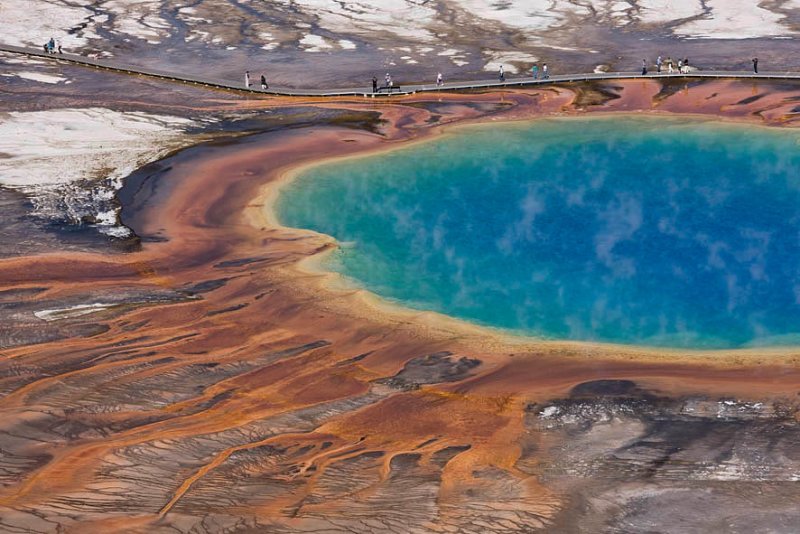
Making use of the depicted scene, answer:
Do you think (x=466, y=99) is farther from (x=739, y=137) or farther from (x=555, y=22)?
(x=555, y=22)

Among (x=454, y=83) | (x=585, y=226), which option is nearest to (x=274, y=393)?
(x=585, y=226)

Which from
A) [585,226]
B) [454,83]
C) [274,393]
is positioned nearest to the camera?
[274,393]

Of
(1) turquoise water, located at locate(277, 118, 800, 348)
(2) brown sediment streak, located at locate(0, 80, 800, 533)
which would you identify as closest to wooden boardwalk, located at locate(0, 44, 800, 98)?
(1) turquoise water, located at locate(277, 118, 800, 348)

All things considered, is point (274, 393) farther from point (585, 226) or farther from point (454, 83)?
point (454, 83)

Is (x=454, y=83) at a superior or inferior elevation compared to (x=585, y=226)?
superior

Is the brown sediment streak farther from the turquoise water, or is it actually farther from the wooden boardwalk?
the wooden boardwalk

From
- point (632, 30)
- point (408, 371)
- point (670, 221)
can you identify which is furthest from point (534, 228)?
point (632, 30)
